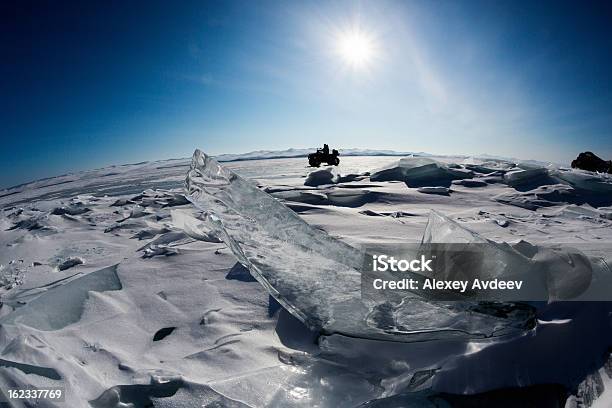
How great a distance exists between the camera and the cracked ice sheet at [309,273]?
110 centimetres

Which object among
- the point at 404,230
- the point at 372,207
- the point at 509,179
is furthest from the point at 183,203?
the point at 509,179

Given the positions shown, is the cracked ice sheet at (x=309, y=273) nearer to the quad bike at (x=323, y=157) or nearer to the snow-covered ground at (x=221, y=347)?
the snow-covered ground at (x=221, y=347)

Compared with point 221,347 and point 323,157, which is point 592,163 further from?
point 221,347

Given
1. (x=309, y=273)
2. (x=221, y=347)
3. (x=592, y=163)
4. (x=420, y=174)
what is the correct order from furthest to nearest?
1. (x=592, y=163)
2. (x=420, y=174)
3. (x=309, y=273)
4. (x=221, y=347)

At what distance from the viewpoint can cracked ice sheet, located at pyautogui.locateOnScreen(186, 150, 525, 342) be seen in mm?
1103

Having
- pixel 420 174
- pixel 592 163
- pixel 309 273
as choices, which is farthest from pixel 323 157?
pixel 309 273

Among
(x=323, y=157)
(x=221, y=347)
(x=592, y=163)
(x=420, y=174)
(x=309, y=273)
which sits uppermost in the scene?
(x=323, y=157)

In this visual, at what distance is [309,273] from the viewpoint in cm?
139

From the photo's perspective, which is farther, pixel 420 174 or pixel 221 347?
pixel 420 174

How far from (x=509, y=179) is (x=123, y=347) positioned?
5.76 m

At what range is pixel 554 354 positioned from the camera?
94 cm

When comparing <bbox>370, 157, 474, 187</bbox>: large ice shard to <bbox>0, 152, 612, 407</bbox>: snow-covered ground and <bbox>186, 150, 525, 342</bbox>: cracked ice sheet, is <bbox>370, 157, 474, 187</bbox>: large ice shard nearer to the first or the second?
<bbox>0, 152, 612, 407</bbox>: snow-covered ground

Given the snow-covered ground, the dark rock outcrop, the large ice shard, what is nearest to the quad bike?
the large ice shard

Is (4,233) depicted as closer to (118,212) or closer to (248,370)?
(118,212)
